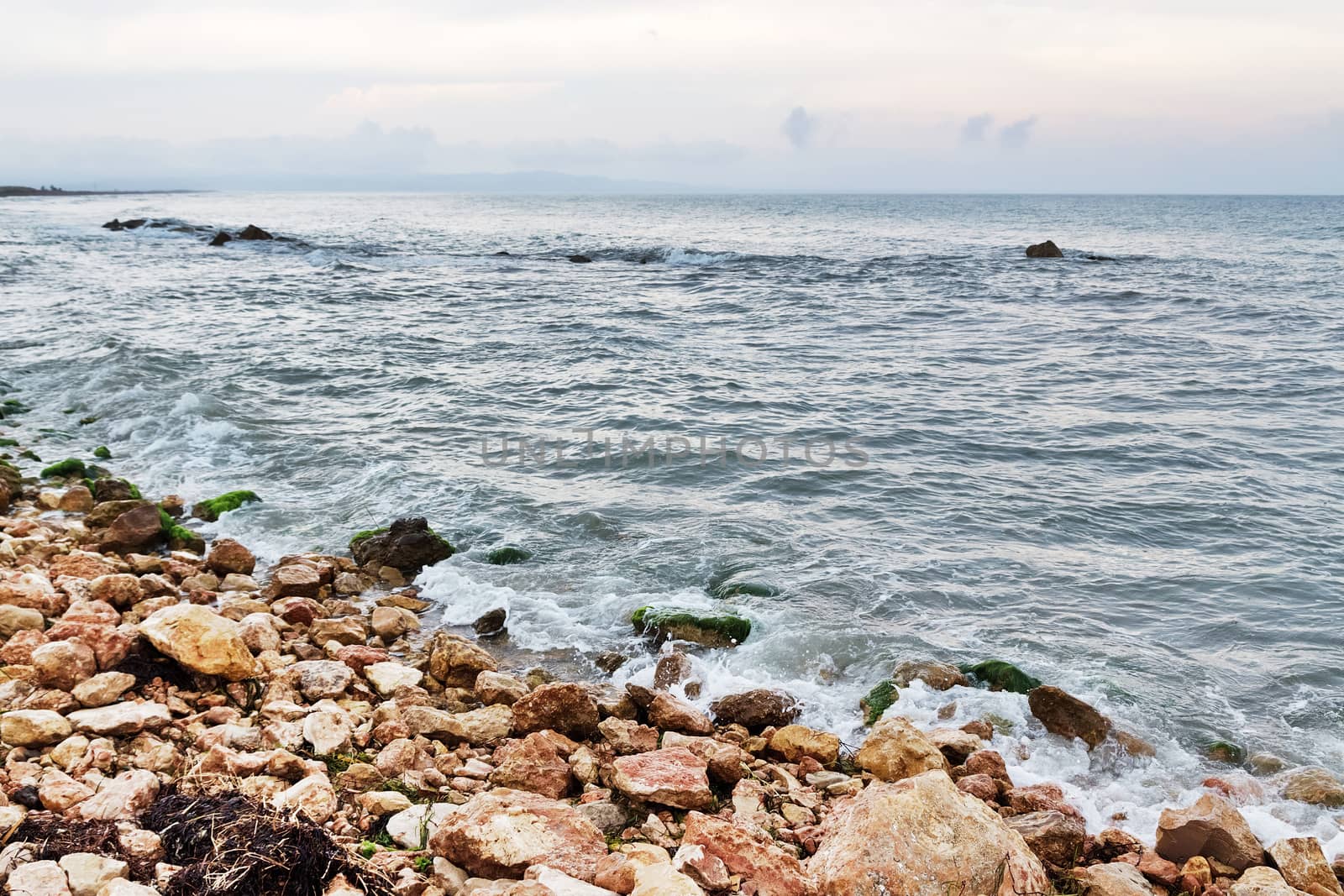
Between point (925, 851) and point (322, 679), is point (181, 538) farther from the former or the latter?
point (925, 851)

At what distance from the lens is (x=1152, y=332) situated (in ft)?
74.4

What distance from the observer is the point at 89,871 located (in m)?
3.69

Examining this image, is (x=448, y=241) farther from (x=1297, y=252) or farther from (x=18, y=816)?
(x=18, y=816)

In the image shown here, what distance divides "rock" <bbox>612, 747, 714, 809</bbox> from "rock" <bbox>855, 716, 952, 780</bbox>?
1.37m

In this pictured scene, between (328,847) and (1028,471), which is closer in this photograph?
(328,847)

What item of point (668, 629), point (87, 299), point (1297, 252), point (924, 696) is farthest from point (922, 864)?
point (1297, 252)

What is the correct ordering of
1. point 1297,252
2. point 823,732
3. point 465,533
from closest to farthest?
1. point 823,732
2. point 465,533
3. point 1297,252

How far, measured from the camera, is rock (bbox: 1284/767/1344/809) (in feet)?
19.1

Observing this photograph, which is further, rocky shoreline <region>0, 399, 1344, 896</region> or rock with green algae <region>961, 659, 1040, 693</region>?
rock with green algae <region>961, 659, 1040, 693</region>

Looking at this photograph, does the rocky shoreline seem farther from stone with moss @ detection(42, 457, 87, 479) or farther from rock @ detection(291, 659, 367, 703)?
stone with moss @ detection(42, 457, 87, 479)

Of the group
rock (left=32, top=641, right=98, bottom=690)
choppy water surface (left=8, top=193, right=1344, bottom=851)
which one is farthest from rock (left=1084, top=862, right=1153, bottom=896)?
rock (left=32, top=641, right=98, bottom=690)

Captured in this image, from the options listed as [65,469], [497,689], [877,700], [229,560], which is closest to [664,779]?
[497,689]

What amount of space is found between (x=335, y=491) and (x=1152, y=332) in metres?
21.0

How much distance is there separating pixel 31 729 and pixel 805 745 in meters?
4.95
